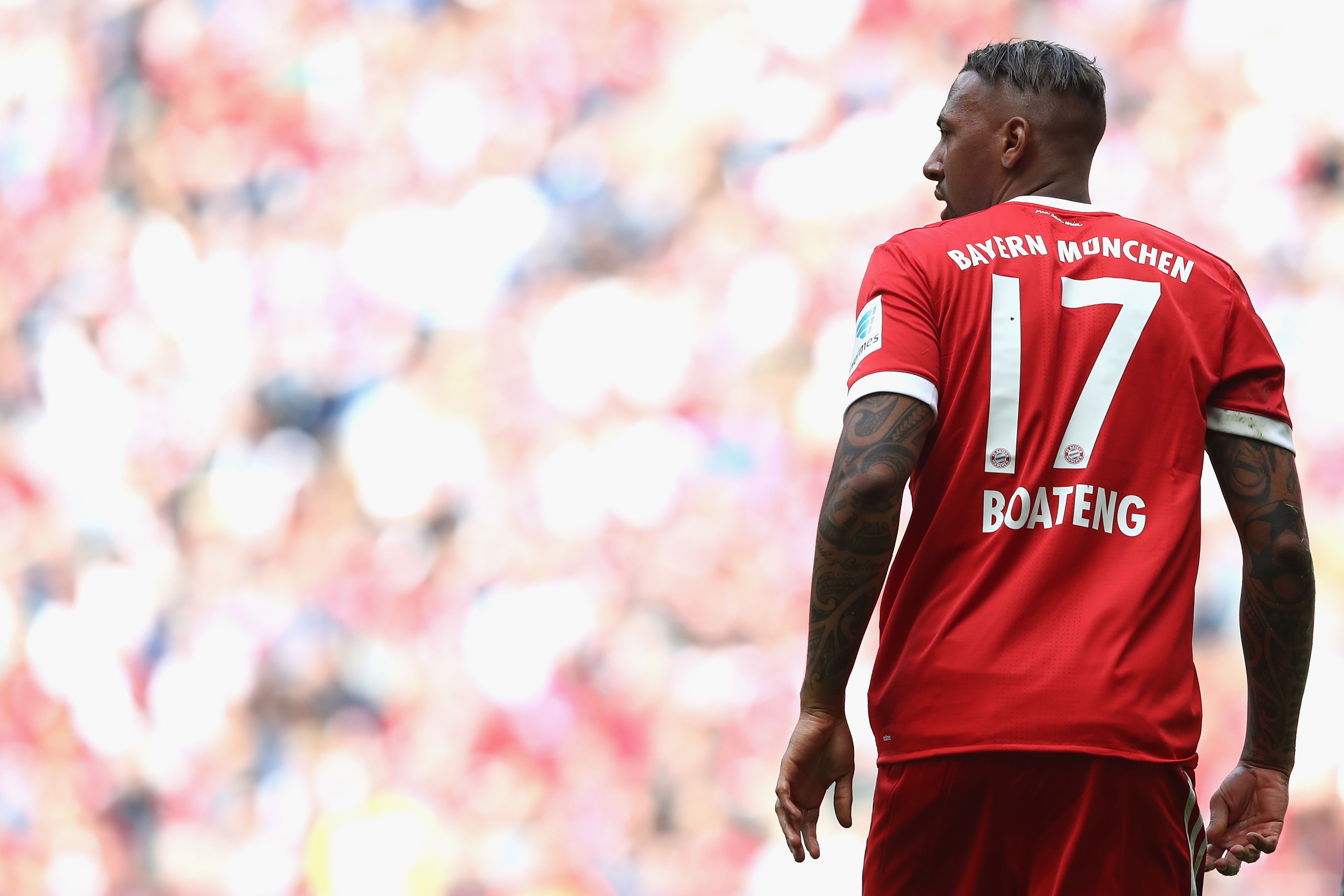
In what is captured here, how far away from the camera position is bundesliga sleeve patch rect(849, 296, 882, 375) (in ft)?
3.91

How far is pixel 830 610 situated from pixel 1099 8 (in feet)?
6.19

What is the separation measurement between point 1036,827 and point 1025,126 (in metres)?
0.69

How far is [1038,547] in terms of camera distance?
115 cm

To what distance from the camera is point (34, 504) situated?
3.02 metres

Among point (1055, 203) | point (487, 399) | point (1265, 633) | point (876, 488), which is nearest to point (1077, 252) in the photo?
point (1055, 203)

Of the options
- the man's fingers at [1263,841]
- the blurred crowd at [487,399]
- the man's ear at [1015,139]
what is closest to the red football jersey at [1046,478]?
the man's ear at [1015,139]

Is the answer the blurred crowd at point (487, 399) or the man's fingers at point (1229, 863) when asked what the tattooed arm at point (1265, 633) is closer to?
the man's fingers at point (1229, 863)

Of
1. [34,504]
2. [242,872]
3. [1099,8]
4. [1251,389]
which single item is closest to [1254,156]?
[1099,8]

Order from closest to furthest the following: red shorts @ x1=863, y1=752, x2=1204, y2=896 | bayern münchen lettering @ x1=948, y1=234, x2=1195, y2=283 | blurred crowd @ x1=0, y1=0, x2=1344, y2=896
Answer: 1. red shorts @ x1=863, y1=752, x2=1204, y2=896
2. bayern münchen lettering @ x1=948, y1=234, x2=1195, y2=283
3. blurred crowd @ x1=0, y1=0, x2=1344, y2=896

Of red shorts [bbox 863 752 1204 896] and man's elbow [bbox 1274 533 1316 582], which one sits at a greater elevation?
man's elbow [bbox 1274 533 1316 582]

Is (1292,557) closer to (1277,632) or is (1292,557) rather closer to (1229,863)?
(1277,632)

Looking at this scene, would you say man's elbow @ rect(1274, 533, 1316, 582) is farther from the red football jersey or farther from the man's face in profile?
the man's face in profile

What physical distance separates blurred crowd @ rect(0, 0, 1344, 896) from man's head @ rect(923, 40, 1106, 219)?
1280 mm

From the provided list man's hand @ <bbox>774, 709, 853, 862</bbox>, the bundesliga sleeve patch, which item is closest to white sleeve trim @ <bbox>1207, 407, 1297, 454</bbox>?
the bundesliga sleeve patch
